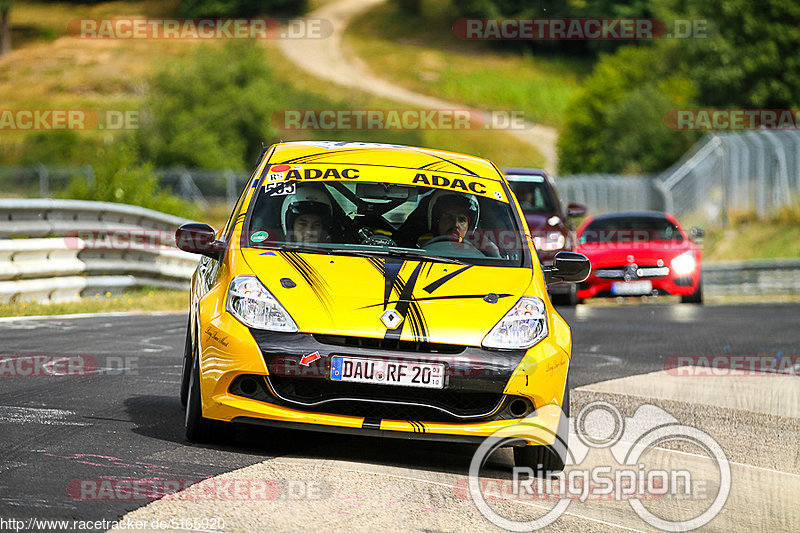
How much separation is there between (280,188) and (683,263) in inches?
509

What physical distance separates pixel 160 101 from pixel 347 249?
55.6m

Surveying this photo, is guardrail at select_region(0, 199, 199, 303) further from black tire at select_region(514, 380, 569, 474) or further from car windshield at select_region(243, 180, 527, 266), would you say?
black tire at select_region(514, 380, 569, 474)

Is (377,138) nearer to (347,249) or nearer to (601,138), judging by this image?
(601,138)

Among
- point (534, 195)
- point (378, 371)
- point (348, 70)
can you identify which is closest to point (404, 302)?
point (378, 371)

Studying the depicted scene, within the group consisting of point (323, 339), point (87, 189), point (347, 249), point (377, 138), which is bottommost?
point (323, 339)

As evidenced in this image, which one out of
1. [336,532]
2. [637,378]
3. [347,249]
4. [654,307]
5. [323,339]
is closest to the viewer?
[336,532]

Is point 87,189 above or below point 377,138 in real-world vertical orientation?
below

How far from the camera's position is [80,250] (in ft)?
51.2

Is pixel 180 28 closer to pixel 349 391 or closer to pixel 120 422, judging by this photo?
pixel 120 422

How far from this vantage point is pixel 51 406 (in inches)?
301

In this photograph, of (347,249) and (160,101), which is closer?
(347,249)

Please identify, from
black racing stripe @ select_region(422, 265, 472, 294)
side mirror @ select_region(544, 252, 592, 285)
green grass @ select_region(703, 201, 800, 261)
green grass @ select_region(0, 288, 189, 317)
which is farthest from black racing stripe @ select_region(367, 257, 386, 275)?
green grass @ select_region(703, 201, 800, 261)

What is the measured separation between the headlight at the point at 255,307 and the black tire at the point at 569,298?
1213cm

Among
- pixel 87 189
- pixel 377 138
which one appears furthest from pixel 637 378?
pixel 377 138
